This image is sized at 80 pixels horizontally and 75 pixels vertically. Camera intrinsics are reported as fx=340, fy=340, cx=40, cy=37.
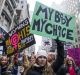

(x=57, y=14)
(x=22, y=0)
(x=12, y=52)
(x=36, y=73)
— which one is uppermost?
(x=22, y=0)

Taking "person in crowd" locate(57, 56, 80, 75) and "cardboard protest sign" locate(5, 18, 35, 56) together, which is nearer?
"person in crowd" locate(57, 56, 80, 75)

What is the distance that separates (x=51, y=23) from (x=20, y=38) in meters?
2.82

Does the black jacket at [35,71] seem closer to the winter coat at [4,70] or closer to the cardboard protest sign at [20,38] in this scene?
the winter coat at [4,70]

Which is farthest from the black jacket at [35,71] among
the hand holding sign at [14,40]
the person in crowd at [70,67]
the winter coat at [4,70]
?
the hand holding sign at [14,40]

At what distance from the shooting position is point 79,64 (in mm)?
8922

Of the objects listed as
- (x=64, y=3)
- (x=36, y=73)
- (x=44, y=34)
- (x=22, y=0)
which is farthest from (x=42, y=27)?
(x=64, y=3)

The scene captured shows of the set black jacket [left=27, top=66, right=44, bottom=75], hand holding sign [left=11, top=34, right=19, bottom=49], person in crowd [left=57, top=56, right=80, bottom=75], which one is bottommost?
black jacket [left=27, top=66, right=44, bottom=75]

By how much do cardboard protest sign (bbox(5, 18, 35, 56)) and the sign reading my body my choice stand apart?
7.50ft

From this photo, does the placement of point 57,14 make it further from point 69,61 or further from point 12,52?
point 12,52

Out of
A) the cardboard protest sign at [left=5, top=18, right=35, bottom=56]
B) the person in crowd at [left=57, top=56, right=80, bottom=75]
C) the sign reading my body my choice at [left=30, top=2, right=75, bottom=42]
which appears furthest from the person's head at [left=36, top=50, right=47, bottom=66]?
the cardboard protest sign at [left=5, top=18, right=35, bottom=56]

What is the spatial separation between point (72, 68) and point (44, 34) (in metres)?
1.58

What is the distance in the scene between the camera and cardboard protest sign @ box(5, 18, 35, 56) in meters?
9.56

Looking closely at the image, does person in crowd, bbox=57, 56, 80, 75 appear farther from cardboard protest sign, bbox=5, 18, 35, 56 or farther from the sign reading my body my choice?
cardboard protest sign, bbox=5, 18, 35, 56

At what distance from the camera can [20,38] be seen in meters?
9.72
